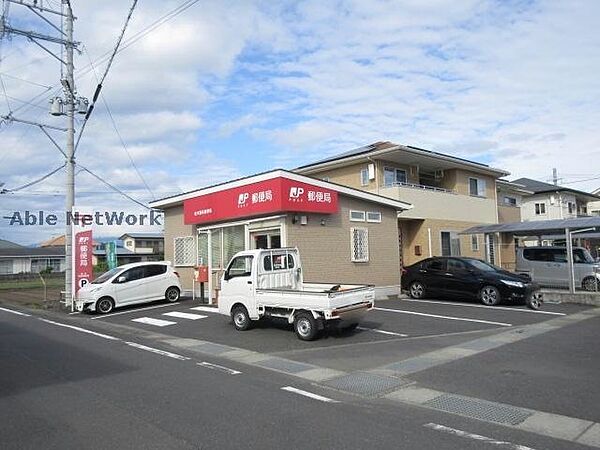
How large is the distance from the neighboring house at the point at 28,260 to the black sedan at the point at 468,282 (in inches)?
2288

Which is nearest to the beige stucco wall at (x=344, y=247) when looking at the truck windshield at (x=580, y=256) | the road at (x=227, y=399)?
the road at (x=227, y=399)

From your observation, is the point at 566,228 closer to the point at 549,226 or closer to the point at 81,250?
the point at 549,226

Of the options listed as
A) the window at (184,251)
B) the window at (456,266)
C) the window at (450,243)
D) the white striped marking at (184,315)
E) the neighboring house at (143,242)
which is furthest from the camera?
the neighboring house at (143,242)

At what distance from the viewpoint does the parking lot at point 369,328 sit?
10469mm

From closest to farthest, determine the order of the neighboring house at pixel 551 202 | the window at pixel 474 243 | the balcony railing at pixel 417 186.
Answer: the balcony railing at pixel 417 186 < the window at pixel 474 243 < the neighboring house at pixel 551 202

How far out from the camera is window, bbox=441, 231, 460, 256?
26.8m

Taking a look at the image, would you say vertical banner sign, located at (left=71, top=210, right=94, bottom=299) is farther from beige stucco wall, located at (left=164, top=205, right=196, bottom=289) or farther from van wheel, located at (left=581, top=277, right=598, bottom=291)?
van wheel, located at (left=581, top=277, right=598, bottom=291)

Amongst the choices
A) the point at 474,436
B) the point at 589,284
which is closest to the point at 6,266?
the point at 589,284

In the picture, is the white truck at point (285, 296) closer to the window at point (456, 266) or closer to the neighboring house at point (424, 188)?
the window at point (456, 266)

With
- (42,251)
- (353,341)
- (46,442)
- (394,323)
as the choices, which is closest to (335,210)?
(394,323)

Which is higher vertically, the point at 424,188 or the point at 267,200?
the point at 424,188

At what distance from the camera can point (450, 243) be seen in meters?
27.1

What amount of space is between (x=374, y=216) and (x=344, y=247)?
218cm

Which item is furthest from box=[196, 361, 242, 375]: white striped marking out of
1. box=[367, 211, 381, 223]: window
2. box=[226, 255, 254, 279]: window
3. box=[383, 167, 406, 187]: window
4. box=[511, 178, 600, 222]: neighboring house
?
box=[511, 178, 600, 222]: neighboring house
